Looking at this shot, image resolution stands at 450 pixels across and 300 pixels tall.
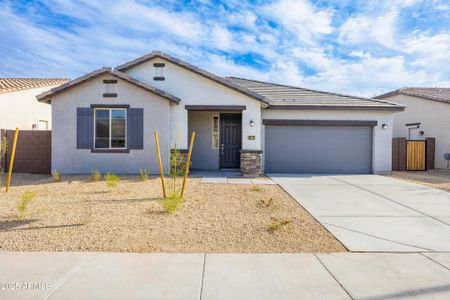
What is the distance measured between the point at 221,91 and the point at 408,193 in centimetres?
796

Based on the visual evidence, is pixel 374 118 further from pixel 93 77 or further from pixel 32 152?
pixel 32 152

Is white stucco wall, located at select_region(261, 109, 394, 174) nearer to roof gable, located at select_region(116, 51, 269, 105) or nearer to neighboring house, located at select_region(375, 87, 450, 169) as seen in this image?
roof gable, located at select_region(116, 51, 269, 105)

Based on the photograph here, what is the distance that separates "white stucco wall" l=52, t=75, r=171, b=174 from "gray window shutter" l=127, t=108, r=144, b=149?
6.3 inches

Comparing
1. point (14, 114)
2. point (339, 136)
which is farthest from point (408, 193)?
point (14, 114)

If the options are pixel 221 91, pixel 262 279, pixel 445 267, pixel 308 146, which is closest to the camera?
pixel 262 279

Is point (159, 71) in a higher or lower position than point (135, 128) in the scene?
higher

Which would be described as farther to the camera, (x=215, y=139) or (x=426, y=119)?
(x=426, y=119)

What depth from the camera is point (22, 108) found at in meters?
15.8

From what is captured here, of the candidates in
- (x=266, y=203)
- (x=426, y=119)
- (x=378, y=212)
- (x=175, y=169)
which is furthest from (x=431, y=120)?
(x=175, y=169)

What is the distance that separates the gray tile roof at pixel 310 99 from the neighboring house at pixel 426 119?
18.6 ft

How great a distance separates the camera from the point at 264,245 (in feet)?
15.1

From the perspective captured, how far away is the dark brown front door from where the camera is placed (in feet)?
45.3

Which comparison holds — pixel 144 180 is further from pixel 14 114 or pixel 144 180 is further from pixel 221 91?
pixel 14 114

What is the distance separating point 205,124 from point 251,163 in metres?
3.33
